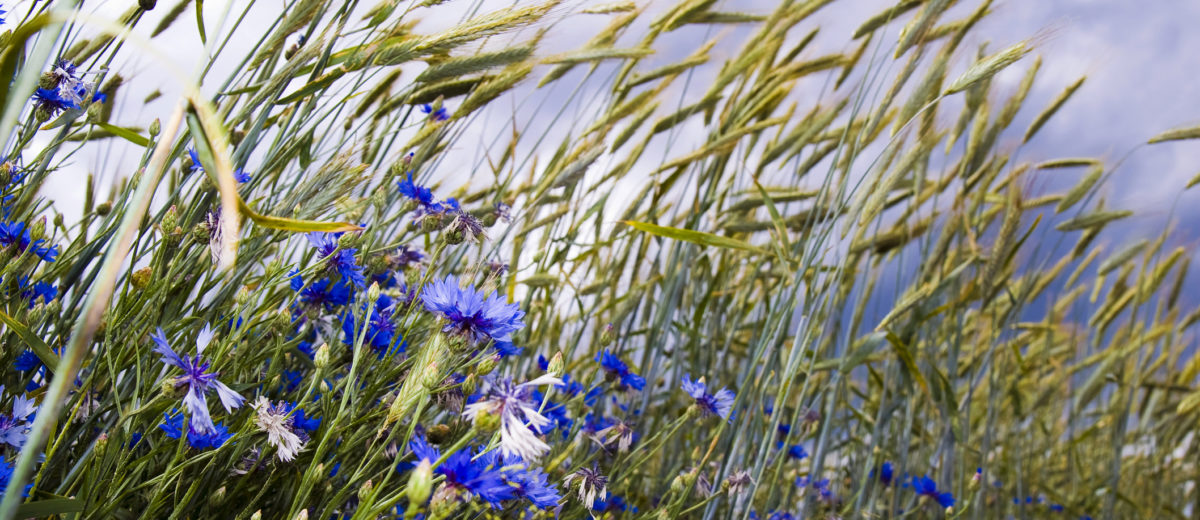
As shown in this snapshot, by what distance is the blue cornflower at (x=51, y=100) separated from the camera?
90cm

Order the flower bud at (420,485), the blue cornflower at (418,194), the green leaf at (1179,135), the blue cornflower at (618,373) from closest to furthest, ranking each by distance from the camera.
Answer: the flower bud at (420,485)
the blue cornflower at (418,194)
the blue cornflower at (618,373)
the green leaf at (1179,135)

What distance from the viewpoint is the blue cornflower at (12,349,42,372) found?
782 mm

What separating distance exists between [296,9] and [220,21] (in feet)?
1.12

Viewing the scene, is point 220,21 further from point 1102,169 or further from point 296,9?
point 1102,169

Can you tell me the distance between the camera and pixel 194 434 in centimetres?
70

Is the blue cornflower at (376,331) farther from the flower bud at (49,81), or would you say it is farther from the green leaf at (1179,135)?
the green leaf at (1179,135)

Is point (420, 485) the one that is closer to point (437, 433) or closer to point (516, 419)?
point (516, 419)

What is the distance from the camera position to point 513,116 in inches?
57.7

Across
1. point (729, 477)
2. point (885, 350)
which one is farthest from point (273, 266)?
point (885, 350)

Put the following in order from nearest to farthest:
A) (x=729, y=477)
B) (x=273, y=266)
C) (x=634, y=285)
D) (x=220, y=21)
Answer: (x=220, y=21), (x=273, y=266), (x=729, y=477), (x=634, y=285)

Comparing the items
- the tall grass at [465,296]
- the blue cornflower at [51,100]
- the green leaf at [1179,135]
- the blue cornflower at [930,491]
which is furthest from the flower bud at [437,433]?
the green leaf at [1179,135]

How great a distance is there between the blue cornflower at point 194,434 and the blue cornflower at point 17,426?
11 centimetres

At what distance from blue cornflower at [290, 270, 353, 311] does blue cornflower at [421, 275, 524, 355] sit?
27 centimetres

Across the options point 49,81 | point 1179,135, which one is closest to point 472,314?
point 49,81
